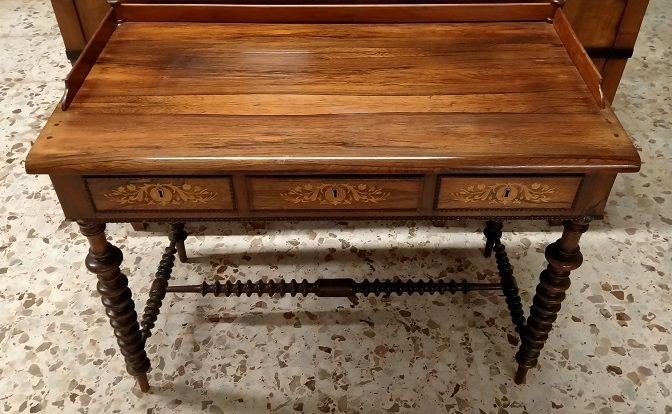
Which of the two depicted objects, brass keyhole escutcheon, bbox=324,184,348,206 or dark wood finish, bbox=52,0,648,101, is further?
dark wood finish, bbox=52,0,648,101

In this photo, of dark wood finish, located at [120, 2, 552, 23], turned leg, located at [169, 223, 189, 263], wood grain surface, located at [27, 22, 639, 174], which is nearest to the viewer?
wood grain surface, located at [27, 22, 639, 174]

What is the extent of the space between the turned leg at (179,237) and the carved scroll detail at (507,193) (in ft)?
3.37

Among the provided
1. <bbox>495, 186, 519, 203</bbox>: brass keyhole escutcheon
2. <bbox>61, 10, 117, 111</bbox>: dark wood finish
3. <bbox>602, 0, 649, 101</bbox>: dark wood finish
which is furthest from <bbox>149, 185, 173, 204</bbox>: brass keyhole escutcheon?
<bbox>602, 0, 649, 101</bbox>: dark wood finish

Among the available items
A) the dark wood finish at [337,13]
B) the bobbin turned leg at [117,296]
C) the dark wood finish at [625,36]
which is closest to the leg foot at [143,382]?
the bobbin turned leg at [117,296]

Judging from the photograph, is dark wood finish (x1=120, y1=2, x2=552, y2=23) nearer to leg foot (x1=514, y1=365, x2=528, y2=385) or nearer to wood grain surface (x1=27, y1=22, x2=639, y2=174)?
wood grain surface (x1=27, y1=22, x2=639, y2=174)

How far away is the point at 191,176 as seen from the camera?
3.96 ft

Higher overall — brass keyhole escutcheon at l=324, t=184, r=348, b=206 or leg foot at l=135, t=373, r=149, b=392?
brass keyhole escutcheon at l=324, t=184, r=348, b=206

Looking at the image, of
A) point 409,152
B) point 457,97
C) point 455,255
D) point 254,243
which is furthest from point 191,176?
point 455,255

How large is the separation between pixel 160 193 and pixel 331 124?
1.21 feet

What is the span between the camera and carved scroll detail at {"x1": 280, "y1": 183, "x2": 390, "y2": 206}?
4.04 ft

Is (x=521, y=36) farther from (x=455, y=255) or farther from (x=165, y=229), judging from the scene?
(x=165, y=229)

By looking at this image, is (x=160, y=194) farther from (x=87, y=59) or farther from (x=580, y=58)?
(x=580, y=58)

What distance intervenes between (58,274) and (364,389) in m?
1.09

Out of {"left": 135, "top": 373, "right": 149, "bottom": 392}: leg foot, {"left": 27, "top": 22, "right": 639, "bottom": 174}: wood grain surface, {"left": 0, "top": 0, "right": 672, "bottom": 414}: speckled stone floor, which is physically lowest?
{"left": 0, "top": 0, "right": 672, "bottom": 414}: speckled stone floor
